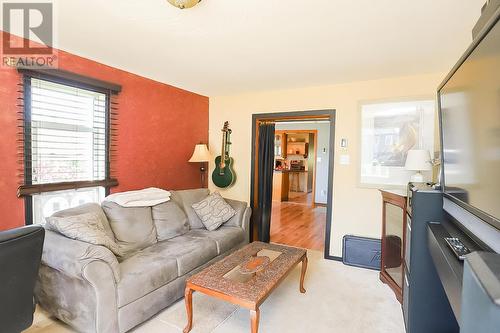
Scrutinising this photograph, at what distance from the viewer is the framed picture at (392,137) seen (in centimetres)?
291

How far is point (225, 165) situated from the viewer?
161 inches

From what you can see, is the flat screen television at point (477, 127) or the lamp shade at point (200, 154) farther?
the lamp shade at point (200, 154)

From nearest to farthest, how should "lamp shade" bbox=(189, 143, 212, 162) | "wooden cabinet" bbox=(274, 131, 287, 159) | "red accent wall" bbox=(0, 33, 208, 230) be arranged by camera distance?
"red accent wall" bbox=(0, 33, 208, 230) → "lamp shade" bbox=(189, 143, 212, 162) → "wooden cabinet" bbox=(274, 131, 287, 159)

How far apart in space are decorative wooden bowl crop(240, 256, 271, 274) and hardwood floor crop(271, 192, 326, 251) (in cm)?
178

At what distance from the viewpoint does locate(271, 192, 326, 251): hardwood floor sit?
162 inches

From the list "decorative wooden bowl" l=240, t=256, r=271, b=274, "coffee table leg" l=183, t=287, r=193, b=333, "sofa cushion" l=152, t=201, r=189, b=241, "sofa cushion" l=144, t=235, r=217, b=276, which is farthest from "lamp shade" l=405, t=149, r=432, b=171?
"sofa cushion" l=152, t=201, r=189, b=241

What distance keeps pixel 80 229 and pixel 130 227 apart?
0.58m

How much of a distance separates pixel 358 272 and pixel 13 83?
153 inches

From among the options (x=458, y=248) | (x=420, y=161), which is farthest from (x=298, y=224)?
(x=458, y=248)

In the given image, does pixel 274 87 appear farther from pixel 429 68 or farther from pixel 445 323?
pixel 445 323

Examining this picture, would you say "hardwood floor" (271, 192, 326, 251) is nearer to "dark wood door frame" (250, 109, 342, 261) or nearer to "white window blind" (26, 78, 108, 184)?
"dark wood door frame" (250, 109, 342, 261)

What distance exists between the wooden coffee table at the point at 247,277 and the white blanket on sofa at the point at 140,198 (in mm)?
1096

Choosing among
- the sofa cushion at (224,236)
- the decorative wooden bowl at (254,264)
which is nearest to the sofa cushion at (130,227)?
the sofa cushion at (224,236)

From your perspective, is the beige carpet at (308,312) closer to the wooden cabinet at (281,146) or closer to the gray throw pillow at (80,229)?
the gray throw pillow at (80,229)
